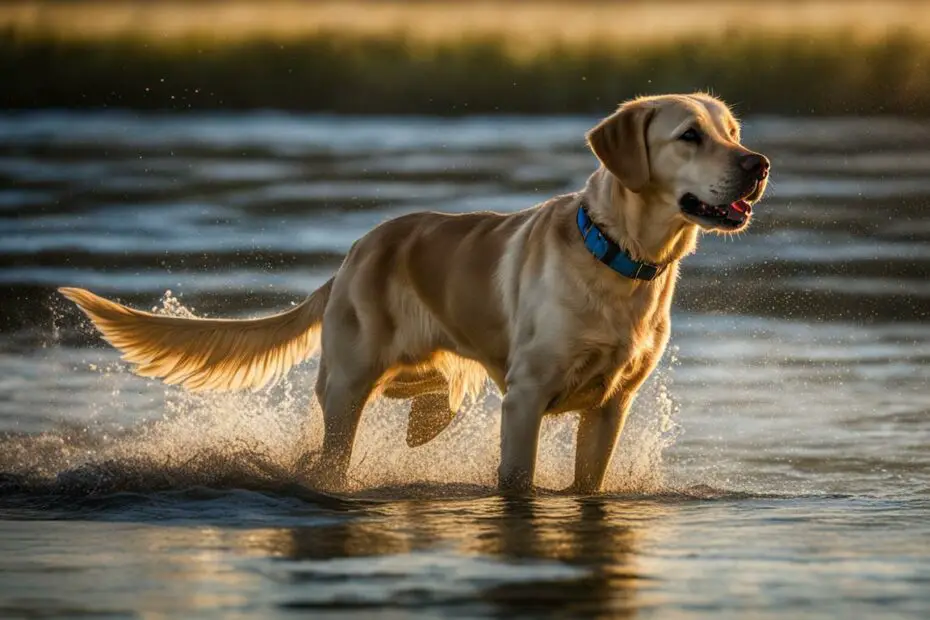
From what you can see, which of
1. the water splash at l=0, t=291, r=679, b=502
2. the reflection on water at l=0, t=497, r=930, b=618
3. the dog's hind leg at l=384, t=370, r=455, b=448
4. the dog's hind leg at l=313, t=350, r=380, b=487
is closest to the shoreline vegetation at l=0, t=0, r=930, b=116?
the water splash at l=0, t=291, r=679, b=502

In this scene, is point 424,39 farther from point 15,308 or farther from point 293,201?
point 15,308

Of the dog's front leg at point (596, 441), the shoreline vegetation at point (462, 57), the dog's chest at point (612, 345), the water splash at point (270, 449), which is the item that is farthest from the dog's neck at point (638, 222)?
the shoreline vegetation at point (462, 57)

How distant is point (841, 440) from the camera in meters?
10.1

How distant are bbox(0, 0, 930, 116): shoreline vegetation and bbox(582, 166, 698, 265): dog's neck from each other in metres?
19.8

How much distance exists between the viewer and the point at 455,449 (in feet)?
31.4

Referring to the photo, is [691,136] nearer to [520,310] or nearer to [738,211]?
[738,211]

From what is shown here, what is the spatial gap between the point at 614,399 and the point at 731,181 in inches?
44.5

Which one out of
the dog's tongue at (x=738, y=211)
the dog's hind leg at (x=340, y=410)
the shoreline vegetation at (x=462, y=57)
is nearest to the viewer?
the dog's tongue at (x=738, y=211)

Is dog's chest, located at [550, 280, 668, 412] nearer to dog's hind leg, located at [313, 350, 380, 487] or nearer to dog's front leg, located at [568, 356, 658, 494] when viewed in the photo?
dog's front leg, located at [568, 356, 658, 494]

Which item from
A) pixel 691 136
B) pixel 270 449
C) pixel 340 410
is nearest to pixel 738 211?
pixel 691 136

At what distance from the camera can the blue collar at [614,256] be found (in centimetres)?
810

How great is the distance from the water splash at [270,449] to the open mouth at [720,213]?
1.38 metres

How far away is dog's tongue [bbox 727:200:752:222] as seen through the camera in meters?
7.95

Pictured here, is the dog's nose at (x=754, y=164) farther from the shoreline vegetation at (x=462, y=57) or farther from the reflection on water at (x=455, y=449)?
the shoreline vegetation at (x=462, y=57)
